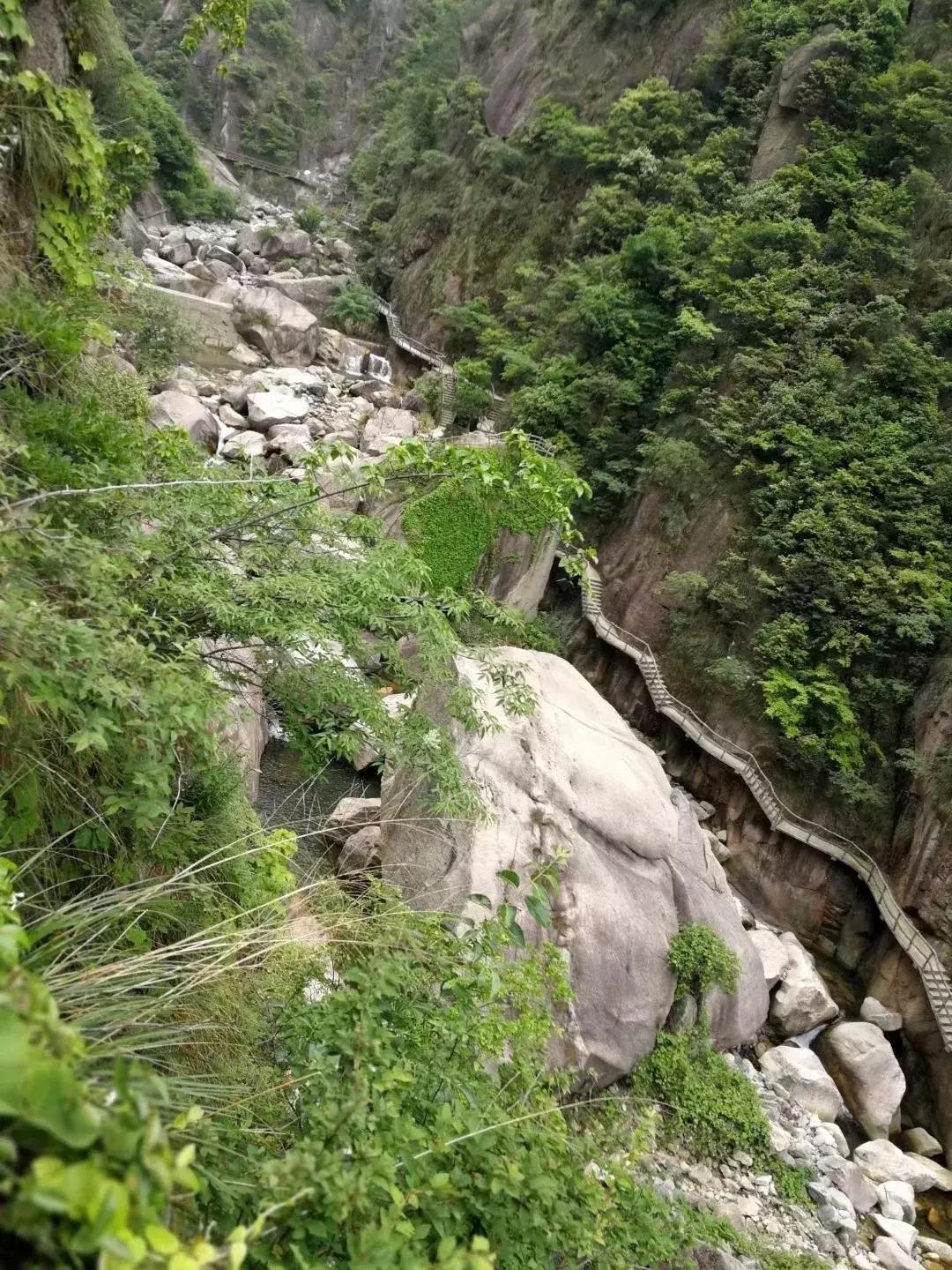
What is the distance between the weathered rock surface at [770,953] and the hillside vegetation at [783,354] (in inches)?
106

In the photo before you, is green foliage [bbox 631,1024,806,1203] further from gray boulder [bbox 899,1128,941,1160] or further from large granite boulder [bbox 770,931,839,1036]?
gray boulder [bbox 899,1128,941,1160]

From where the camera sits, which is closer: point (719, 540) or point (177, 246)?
point (719, 540)

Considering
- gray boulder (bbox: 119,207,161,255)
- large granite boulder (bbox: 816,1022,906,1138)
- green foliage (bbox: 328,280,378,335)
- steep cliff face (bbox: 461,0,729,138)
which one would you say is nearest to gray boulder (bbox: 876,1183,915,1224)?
large granite boulder (bbox: 816,1022,906,1138)

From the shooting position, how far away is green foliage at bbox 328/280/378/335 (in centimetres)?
2442

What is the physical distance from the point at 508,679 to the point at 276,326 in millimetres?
20754

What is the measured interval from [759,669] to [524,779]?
6.69 m

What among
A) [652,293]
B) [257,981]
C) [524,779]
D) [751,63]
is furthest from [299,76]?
[257,981]

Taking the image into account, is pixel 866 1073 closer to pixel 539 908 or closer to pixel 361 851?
pixel 361 851

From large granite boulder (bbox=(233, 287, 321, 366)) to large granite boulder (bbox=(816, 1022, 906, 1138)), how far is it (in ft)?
68.6

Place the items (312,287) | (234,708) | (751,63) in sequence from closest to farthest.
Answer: (234,708) < (751,63) < (312,287)

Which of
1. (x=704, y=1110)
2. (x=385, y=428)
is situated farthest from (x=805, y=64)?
(x=704, y=1110)

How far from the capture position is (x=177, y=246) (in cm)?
2550

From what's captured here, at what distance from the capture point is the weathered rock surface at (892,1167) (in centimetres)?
707

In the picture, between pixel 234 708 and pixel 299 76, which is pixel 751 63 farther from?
pixel 299 76
